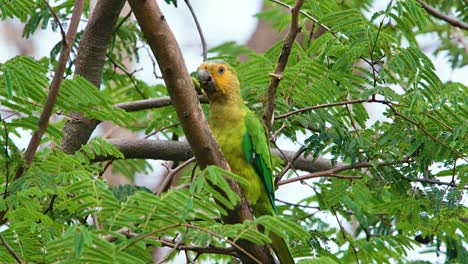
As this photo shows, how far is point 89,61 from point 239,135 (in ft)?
4.81

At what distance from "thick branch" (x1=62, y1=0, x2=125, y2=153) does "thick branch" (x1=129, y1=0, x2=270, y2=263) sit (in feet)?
6.60

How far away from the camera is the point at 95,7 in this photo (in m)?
5.48

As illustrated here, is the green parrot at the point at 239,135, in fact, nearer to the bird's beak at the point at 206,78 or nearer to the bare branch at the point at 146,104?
the bird's beak at the point at 206,78

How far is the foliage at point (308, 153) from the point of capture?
3264 mm

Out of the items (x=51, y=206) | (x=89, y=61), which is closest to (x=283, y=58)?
(x=51, y=206)

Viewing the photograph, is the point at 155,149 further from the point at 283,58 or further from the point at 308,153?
the point at 283,58

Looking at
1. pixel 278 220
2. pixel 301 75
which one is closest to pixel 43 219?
pixel 278 220

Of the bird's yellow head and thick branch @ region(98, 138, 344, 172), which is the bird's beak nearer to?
the bird's yellow head

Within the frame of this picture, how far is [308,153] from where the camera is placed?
16.6ft

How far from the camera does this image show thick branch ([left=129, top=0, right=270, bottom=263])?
3.49m

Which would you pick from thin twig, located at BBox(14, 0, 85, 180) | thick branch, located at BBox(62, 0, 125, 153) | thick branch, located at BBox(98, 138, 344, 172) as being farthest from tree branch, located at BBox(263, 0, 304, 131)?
thick branch, located at BBox(98, 138, 344, 172)

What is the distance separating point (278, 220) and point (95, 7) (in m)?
2.79

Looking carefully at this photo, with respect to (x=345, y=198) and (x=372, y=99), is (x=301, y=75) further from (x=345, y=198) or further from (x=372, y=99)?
(x=345, y=198)

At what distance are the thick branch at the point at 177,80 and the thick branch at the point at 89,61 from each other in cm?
201
